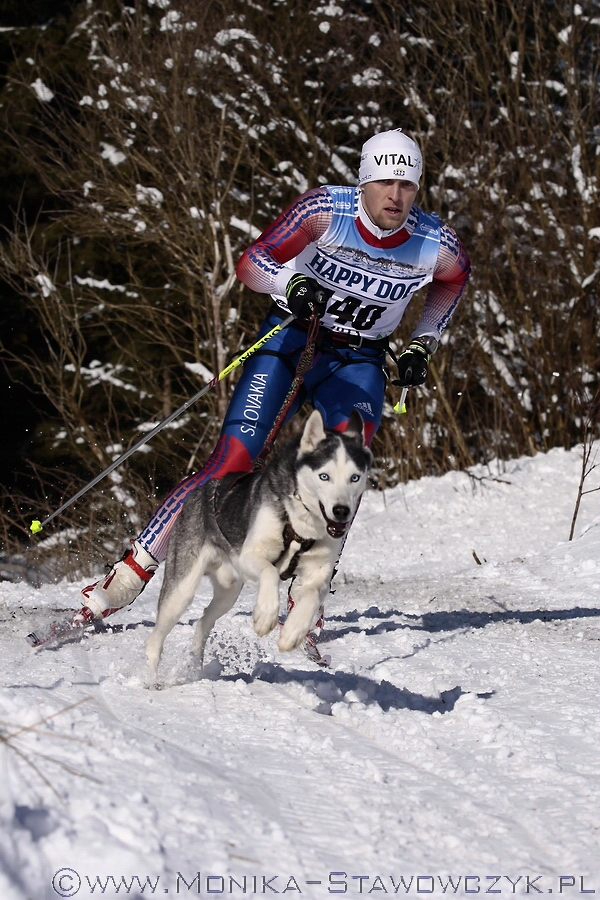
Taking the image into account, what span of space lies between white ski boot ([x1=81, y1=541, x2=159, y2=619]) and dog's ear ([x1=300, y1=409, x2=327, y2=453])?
128cm

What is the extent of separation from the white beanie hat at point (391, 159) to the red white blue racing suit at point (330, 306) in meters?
0.17

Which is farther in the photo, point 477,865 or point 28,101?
point 28,101

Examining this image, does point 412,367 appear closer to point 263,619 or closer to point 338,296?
point 338,296

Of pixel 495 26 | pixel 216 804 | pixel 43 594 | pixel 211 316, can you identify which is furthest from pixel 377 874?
pixel 495 26

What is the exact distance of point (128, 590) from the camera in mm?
4797

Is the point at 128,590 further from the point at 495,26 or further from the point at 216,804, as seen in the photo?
the point at 495,26

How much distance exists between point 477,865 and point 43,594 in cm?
504

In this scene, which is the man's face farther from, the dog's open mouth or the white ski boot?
the white ski boot

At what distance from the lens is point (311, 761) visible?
2.91m

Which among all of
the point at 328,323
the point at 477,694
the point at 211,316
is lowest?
the point at 211,316

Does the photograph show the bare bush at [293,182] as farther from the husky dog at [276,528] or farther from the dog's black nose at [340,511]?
the dog's black nose at [340,511]

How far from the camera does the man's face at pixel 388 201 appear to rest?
14.5ft

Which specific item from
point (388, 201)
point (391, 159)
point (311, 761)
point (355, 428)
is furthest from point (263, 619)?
point (391, 159)

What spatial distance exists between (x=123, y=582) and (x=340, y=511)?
1.68 m
